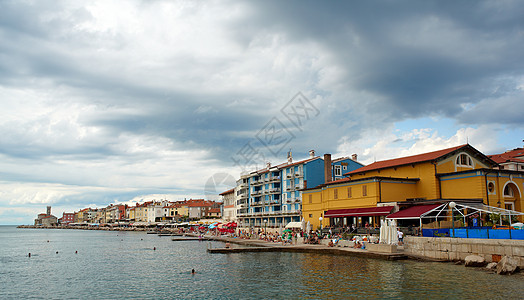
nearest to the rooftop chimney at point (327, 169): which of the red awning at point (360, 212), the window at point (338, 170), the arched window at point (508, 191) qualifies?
the window at point (338, 170)

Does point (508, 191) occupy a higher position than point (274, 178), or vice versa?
point (274, 178)

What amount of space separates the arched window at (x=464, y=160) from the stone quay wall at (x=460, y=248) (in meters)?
17.3

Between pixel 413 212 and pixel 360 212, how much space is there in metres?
7.39

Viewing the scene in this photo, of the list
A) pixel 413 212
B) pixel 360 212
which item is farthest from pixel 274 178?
pixel 413 212

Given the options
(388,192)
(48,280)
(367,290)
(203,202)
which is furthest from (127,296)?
(203,202)

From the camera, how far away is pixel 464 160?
151 feet

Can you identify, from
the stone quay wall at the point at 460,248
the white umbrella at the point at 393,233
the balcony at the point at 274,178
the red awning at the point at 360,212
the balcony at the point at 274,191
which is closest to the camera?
the stone quay wall at the point at 460,248

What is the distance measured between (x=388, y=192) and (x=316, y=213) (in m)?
13.6

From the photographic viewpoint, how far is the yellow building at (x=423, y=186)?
4028 cm

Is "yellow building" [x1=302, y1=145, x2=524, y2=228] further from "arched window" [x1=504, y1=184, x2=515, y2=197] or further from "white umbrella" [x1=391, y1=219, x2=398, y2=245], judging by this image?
"white umbrella" [x1=391, y1=219, x2=398, y2=245]

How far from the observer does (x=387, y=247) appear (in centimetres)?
3212

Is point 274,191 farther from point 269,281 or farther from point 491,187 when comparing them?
point 269,281

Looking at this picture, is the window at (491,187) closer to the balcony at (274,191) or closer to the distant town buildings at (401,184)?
the distant town buildings at (401,184)

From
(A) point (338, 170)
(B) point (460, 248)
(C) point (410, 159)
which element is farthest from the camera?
(A) point (338, 170)
